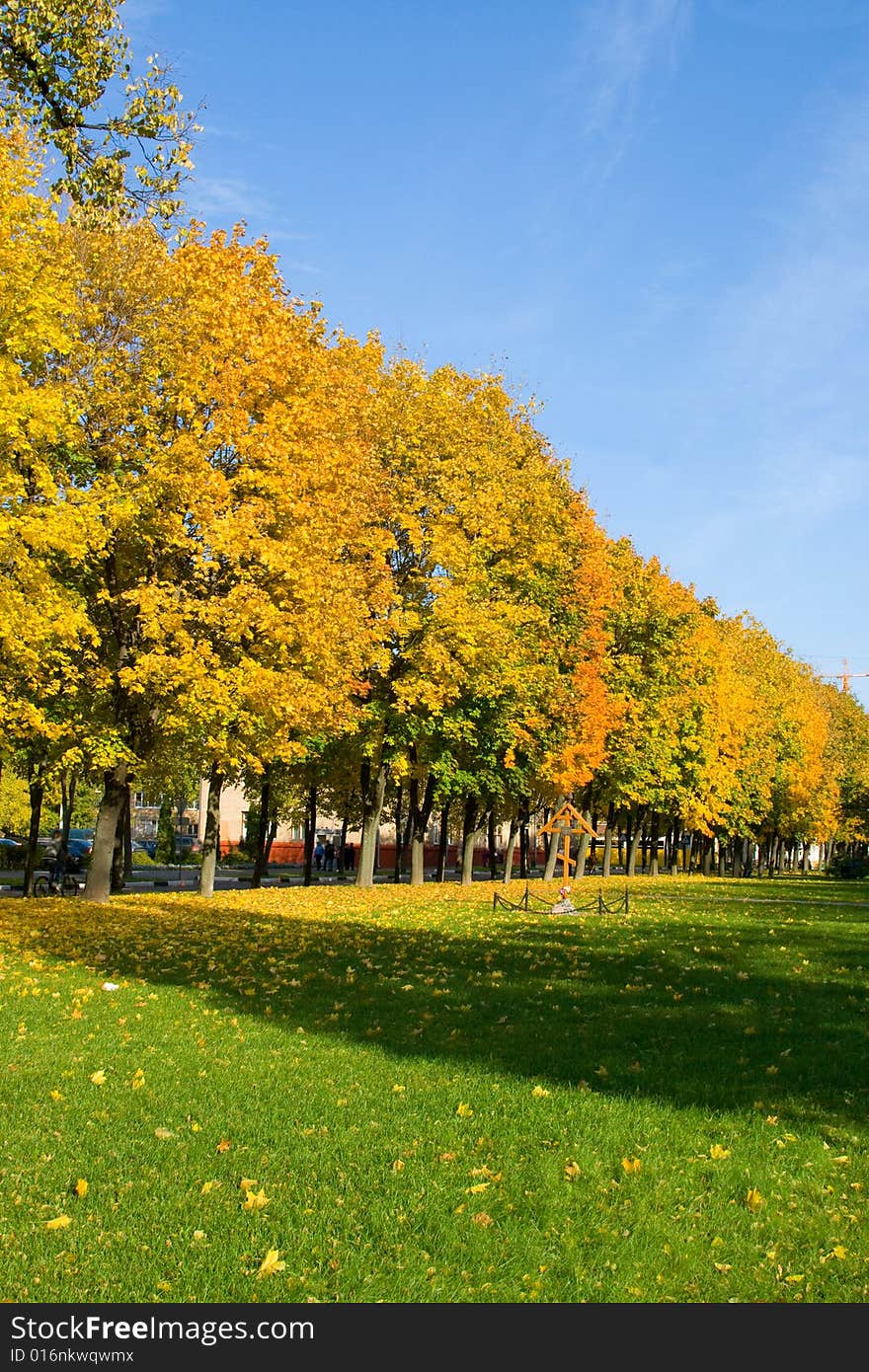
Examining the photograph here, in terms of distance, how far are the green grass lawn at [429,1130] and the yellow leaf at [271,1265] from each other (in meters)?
0.02

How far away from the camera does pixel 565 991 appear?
1295cm

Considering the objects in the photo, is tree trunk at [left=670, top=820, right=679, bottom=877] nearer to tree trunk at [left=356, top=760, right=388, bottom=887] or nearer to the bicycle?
tree trunk at [left=356, top=760, right=388, bottom=887]

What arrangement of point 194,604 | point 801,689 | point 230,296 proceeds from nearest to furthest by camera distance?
1. point 194,604
2. point 230,296
3. point 801,689

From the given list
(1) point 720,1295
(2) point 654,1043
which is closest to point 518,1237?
(1) point 720,1295

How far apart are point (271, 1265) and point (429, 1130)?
2414 mm

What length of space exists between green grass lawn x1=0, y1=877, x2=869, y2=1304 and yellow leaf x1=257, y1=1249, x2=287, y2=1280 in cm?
2

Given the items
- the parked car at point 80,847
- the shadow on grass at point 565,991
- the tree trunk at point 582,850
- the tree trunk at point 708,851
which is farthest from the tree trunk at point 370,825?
the tree trunk at point 708,851

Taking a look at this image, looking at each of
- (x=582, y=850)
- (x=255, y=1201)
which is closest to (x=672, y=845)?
(x=582, y=850)

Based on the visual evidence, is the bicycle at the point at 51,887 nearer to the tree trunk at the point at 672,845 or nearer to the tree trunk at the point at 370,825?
the tree trunk at the point at 370,825

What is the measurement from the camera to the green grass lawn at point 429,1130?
512 centimetres

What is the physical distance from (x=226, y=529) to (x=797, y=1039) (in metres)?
15.0

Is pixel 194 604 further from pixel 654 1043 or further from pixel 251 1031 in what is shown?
pixel 654 1043

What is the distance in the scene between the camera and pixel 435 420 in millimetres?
31875

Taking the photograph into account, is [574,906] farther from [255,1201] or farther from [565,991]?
[255,1201]
